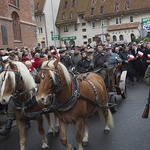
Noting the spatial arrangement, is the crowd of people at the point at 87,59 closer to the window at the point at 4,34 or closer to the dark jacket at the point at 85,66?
the dark jacket at the point at 85,66

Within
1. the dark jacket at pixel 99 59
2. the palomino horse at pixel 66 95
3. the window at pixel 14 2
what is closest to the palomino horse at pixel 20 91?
the palomino horse at pixel 66 95

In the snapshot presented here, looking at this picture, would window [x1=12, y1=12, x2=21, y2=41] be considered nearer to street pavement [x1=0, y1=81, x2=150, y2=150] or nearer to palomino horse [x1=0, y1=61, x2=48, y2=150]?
street pavement [x1=0, y1=81, x2=150, y2=150]

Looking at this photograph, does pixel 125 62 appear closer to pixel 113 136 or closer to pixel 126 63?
pixel 126 63

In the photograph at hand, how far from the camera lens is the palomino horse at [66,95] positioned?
4535 millimetres

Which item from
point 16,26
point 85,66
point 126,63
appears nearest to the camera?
point 85,66

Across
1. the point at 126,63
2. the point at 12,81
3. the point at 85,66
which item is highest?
the point at 12,81

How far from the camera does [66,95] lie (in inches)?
195

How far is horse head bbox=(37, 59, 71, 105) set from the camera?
14.6 feet

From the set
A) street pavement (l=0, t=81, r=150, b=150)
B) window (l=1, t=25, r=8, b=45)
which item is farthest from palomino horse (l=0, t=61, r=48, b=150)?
window (l=1, t=25, r=8, b=45)

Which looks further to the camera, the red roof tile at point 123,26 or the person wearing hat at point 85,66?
the red roof tile at point 123,26

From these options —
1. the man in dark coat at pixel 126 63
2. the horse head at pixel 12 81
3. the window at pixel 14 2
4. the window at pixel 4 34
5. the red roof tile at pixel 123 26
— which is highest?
the window at pixel 14 2

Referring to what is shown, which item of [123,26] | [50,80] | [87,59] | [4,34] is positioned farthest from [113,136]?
[123,26]

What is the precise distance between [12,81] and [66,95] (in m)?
0.94

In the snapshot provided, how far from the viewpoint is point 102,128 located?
7160mm
